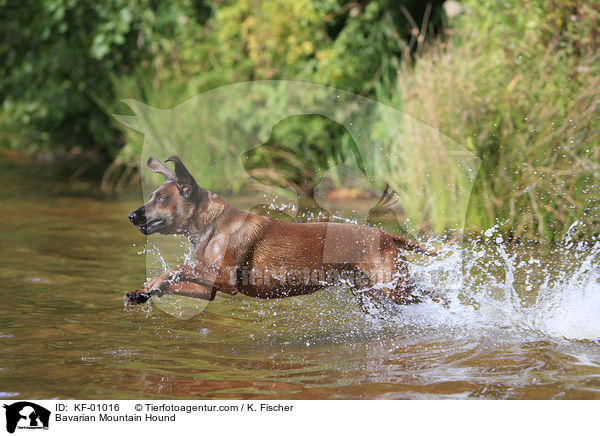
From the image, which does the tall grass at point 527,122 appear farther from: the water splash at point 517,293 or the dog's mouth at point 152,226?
the dog's mouth at point 152,226

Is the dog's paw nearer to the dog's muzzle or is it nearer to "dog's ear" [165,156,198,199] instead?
the dog's muzzle

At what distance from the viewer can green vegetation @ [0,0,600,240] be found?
6.13m

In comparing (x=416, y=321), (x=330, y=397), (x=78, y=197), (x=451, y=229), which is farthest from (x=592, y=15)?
(x=78, y=197)

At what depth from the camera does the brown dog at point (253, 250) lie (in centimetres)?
364

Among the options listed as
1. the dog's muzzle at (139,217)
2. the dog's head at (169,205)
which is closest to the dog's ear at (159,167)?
the dog's head at (169,205)

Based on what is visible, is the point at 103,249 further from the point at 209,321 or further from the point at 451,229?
the point at 451,229

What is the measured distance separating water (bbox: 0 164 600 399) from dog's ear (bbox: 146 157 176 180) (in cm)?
97

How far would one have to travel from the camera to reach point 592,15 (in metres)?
6.87

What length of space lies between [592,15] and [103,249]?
4927mm
